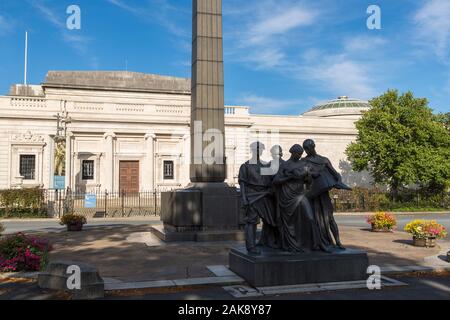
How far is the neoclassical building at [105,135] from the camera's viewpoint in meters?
35.2

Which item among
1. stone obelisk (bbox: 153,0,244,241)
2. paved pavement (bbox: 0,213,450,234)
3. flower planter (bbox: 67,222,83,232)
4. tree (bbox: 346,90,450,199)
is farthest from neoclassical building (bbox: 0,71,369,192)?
stone obelisk (bbox: 153,0,244,241)

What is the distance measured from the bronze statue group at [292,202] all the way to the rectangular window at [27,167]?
3219 centimetres

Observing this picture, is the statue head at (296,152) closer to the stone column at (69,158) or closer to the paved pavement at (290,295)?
the paved pavement at (290,295)

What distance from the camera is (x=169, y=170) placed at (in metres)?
39.1

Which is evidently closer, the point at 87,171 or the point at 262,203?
the point at 262,203

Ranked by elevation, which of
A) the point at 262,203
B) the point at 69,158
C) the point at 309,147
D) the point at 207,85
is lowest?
the point at 262,203

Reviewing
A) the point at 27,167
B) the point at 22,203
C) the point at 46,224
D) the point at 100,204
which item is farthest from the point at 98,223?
the point at 27,167

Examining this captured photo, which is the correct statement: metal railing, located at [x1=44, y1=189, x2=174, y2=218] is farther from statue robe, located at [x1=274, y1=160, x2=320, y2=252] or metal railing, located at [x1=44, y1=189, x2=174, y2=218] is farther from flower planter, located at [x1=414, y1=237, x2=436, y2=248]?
statue robe, located at [x1=274, y1=160, x2=320, y2=252]

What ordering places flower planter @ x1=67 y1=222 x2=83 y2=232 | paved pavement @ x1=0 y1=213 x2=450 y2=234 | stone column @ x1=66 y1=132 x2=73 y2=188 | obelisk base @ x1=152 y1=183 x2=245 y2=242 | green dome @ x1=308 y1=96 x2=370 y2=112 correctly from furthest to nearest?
green dome @ x1=308 y1=96 x2=370 y2=112
stone column @ x1=66 y1=132 x2=73 y2=188
paved pavement @ x1=0 y1=213 x2=450 y2=234
flower planter @ x1=67 y1=222 x2=83 y2=232
obelisk base @ x1=152 y1=183 x2=245 y2=242

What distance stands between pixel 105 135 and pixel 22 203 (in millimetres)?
10706

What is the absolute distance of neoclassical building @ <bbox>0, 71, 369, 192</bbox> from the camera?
3516 centimetres

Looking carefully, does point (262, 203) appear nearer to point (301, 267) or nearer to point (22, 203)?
point (301, 267)

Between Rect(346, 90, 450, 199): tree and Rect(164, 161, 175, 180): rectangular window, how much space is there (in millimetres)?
16450
